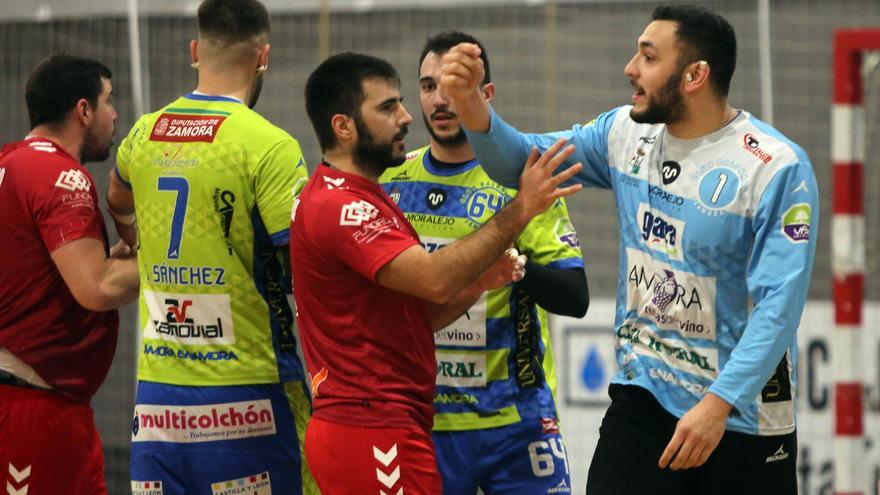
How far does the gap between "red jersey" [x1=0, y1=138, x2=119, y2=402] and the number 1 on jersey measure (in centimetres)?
42

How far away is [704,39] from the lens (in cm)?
404

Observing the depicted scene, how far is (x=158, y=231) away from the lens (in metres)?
4.43

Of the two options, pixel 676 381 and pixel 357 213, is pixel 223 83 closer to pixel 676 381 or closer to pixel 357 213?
pixel 357 213

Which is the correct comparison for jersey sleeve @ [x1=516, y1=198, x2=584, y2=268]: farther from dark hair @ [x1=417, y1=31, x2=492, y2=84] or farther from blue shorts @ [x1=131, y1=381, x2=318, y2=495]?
blue shorts @ [x1=131, y1=381, x2=318, y2=495]

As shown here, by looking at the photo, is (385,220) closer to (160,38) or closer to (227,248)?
(227,248)

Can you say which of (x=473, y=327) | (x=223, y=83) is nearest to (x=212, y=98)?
(x=223, y=83)

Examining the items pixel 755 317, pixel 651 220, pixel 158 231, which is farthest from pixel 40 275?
pixel 755 317

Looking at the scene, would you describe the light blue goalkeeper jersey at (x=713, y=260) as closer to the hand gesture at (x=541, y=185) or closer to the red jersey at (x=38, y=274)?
the hand gesture at (x=541, y=185)

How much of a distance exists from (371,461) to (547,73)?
5525 mm

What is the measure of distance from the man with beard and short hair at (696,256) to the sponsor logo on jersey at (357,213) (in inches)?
16.8

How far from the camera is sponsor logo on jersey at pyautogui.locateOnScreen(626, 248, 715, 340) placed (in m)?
3.92

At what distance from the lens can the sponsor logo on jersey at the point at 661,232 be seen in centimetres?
396

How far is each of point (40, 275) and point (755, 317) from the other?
105 inches

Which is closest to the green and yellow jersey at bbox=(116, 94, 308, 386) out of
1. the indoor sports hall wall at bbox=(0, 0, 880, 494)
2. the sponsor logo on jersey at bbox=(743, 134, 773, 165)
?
the sponsor logo on jersey at bbox=(743, 134, 773, 165)
